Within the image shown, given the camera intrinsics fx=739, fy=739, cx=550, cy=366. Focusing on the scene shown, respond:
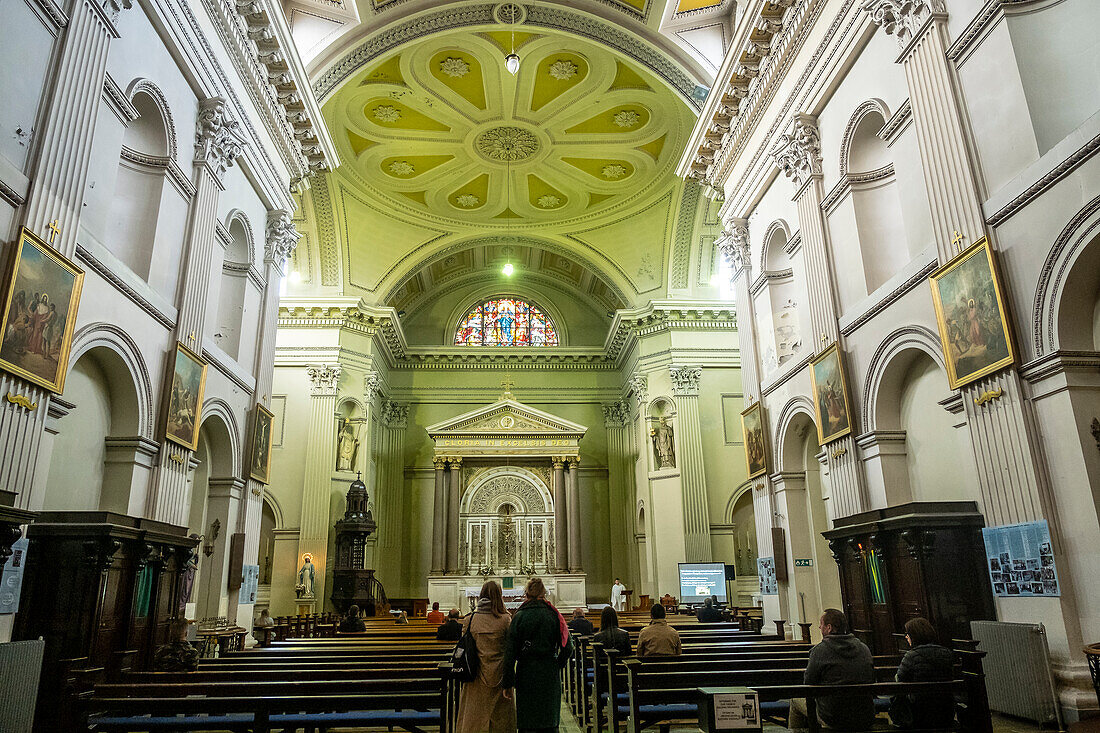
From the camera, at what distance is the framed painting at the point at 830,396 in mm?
10094

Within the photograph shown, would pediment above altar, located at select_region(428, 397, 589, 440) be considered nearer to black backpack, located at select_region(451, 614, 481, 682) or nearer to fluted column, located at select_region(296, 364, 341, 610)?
fluted column, located at select_region(296, 364, 341, 610)

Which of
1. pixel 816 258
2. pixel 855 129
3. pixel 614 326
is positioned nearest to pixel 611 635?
pixel 816 258

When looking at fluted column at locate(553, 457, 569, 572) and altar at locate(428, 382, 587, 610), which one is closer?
fluted column at locate(553, 457, 569, 572)

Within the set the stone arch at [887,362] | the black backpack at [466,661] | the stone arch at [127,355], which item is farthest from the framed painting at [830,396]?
the stone arch at [127,355]

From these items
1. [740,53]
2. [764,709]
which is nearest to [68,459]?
[764,709]

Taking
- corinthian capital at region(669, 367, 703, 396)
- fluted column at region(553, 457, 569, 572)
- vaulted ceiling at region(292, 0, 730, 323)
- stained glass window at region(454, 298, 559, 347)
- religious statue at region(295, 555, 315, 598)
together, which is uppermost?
vaulted ceiling at region(292, 0, 730, 323)

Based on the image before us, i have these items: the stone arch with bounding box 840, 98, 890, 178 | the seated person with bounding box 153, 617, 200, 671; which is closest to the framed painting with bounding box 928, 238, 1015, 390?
the stone arch with bounding box 840, 98, 890, 178

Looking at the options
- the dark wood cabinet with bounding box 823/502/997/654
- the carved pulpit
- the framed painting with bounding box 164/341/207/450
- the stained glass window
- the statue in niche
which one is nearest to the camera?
the dark wood cabinet with bounding box 823/502/997/654

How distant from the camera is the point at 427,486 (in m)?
25.2

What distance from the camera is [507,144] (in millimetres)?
21109

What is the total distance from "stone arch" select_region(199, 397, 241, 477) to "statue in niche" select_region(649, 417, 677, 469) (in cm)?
1221

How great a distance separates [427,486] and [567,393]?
590 cm

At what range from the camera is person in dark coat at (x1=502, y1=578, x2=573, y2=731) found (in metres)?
5.41

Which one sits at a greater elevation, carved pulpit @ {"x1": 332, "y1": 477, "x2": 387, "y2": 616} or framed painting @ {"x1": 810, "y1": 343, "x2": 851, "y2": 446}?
framed painting @ {"x1": 810, "y1": 343, "x2": 851, "y2": 446}
